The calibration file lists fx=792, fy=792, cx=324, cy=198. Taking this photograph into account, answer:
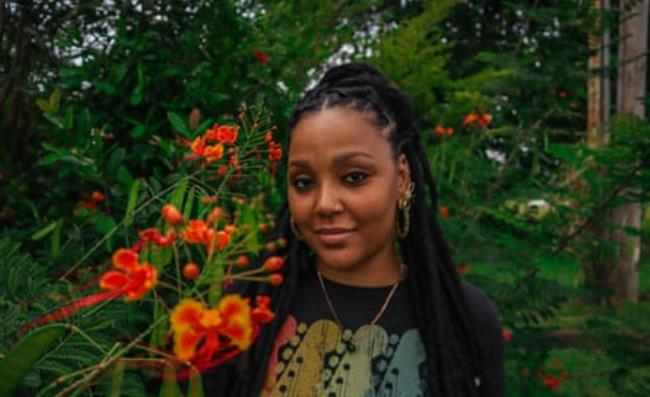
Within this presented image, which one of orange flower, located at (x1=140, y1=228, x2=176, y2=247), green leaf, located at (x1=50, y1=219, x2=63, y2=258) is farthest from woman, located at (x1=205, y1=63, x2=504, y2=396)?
orange flower, located at (x1=140, y1=228, x2=176, y2=247)

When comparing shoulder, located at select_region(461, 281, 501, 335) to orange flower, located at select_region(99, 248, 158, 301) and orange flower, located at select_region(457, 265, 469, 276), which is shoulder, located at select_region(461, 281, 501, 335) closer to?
orange flower, located at select_region(99, 248, 158, 301)

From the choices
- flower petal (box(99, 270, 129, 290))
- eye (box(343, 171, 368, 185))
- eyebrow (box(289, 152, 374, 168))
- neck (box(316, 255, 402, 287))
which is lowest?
neck (box(316, 255, 402, 287))

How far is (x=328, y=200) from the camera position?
1293 millimetres

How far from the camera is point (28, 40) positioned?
5.81 feet

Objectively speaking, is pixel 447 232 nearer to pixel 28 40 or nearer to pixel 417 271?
pixel 417 271

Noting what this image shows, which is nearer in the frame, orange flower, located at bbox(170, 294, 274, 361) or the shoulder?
orange flower, located at bbox(170, 294, 274, 361)

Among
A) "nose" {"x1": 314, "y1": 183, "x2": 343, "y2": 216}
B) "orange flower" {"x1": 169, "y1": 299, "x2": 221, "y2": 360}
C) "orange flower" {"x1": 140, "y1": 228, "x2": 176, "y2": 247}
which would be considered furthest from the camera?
"nose" {"x1": 314, "y1": 183, "x2": 343, "y2": 216}

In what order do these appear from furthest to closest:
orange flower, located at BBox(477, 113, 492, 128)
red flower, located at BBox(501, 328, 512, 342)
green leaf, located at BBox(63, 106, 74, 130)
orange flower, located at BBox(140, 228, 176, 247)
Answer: orange flower, located at BBox(477, 113, 492, 128) → red flower, located at BBox(501, 328, 512, 342) → green leaf, located at BBox(63, 106, 74, 130) → orange flower, located at BBox(140, 228, 176, 247)

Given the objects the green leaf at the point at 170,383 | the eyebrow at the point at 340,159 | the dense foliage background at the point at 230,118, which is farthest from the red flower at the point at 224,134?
the green leaf at the point at 170,383

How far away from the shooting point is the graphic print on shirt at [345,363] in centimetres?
138

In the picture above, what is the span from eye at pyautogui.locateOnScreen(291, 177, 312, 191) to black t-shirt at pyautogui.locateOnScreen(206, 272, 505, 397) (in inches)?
9.7

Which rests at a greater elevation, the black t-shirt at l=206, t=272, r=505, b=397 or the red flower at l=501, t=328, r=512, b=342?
the black t-shirt at l=206, t=272, r=505, b=397

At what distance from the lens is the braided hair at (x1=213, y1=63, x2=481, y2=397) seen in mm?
1399

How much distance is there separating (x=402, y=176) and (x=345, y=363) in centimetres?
37
